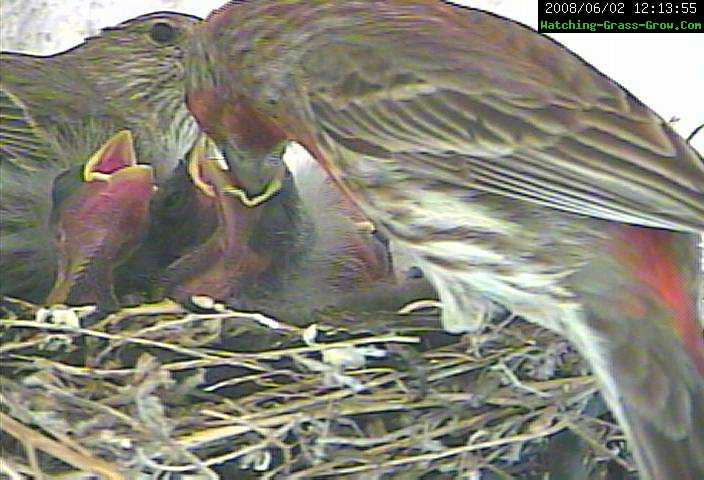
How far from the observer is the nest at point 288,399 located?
83 centimetres

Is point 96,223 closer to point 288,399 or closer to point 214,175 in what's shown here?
point 214,175

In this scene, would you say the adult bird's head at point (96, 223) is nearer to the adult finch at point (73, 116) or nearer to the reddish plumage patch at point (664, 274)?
the adult finch at point (73, 116)

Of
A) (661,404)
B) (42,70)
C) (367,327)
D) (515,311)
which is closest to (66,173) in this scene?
(42,70)

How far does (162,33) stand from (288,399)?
1.14 ft

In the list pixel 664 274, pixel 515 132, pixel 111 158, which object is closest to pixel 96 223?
pixel 111 158

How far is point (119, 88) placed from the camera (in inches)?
37.8

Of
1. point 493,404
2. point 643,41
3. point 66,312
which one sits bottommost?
point 493,404

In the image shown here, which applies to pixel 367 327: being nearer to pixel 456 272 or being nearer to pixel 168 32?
pixel 456 272

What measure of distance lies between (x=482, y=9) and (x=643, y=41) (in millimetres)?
163

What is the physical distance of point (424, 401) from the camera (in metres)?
0.90
